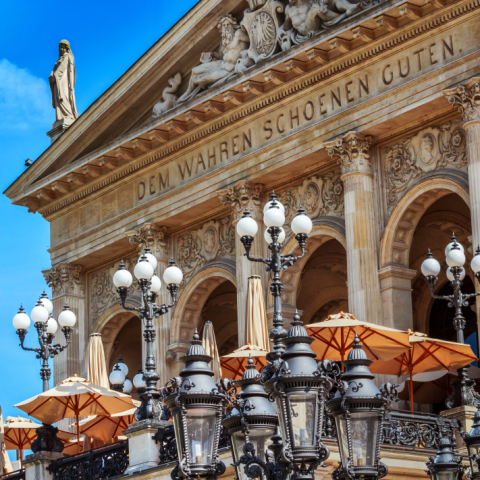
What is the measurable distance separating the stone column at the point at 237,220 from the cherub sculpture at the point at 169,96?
335 centimetres

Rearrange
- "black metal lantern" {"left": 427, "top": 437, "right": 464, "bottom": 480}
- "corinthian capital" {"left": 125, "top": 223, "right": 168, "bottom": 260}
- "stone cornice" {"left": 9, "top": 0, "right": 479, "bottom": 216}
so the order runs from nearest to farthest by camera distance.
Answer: "black metal lantern" {"left": 427, "top": 437, "right": 464, "bottom": 480} → "stone cornice" {"left": 9, "top": 0, "right": 479, "bottom": 216} → "corinthian capital" {"left": 125, "top": 223, "right": 168, "bottom": 260}

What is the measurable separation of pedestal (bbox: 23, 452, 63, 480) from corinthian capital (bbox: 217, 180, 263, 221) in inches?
370

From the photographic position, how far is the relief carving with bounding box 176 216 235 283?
3044cm

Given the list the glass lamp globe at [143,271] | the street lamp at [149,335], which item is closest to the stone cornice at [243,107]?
the street lamp at [149,335]

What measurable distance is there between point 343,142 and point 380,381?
17.1 ft

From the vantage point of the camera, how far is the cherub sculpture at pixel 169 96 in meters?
31.2

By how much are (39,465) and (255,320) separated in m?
4.91

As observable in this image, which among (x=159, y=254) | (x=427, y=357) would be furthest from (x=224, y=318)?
(x=427, y=357)

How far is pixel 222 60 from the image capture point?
97.9ft

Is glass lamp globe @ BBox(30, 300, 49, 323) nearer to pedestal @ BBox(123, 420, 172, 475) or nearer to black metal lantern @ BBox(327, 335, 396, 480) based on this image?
pedestal @ BBox(123, 420, 172, 475)

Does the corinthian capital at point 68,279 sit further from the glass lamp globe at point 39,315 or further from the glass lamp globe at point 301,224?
the glass lamp globe at point 301,224

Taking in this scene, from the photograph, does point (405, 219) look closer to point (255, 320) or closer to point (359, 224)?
point (359, 224)

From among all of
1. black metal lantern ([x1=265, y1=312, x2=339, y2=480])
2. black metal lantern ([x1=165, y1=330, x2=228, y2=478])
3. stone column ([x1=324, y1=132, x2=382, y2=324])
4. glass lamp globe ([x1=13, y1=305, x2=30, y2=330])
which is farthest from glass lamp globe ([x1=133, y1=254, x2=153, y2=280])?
black metal lantern ([x1=265, y1=312, x2=339, y2=480])

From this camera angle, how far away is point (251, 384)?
36.9 ft
